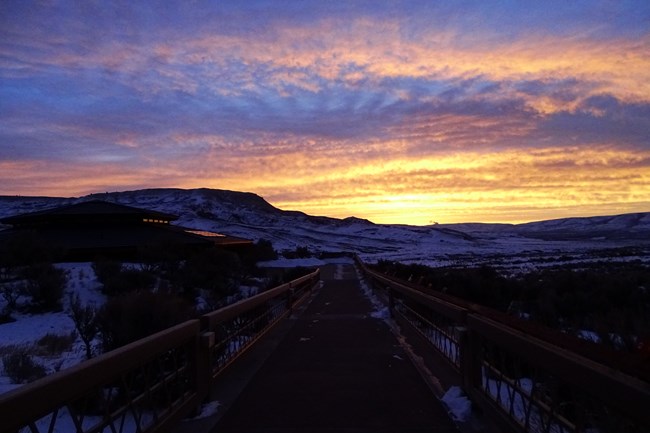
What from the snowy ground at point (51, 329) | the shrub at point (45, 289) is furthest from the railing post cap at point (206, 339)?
the shrub at point (45, 289)

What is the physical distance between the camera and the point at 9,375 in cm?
1183

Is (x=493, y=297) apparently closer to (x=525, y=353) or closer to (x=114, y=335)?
(x=114, y=335)

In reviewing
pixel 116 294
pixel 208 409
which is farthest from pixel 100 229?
pixel 208 409

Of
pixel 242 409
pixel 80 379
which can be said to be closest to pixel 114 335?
pixel 242 409

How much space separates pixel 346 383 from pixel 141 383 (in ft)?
10.2

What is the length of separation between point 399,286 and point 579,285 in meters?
16.7

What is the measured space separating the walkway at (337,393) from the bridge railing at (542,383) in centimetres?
62

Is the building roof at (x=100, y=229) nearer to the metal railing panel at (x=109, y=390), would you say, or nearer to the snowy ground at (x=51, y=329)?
the snowy ground at (x=51, y=329)

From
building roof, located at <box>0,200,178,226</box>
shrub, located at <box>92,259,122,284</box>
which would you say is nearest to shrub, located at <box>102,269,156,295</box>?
shrub, located at <box>92,259,122,284</box>

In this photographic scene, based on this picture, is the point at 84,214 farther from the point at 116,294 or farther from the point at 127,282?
the point at 116,294

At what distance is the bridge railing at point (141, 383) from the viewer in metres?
3.41

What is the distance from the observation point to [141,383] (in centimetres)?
892

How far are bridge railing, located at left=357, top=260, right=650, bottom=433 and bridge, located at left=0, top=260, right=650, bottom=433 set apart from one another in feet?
0.04

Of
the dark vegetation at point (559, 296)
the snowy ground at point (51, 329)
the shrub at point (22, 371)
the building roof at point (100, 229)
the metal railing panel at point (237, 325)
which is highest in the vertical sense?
the building roof at point (100, 229)
